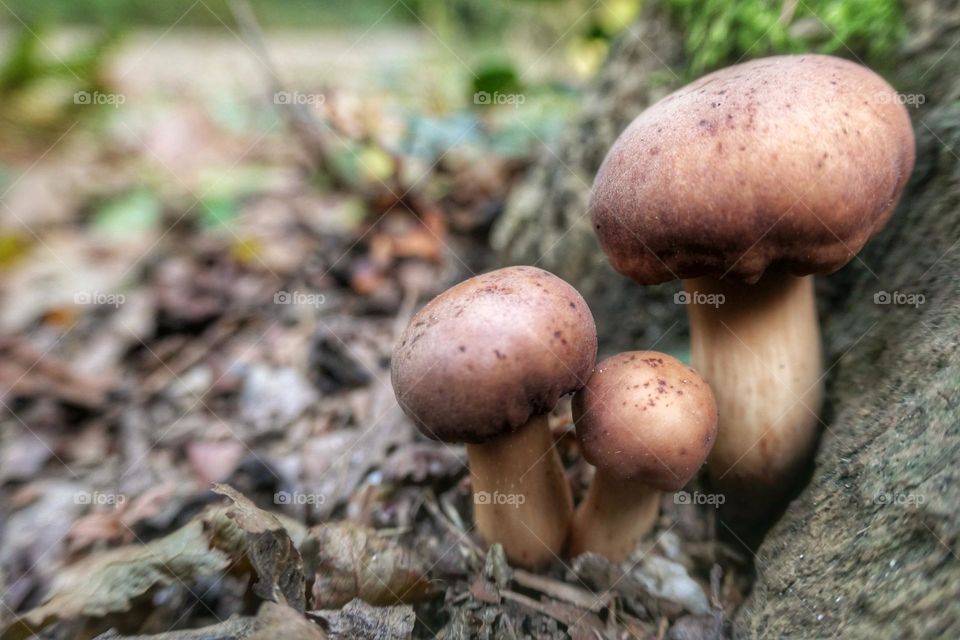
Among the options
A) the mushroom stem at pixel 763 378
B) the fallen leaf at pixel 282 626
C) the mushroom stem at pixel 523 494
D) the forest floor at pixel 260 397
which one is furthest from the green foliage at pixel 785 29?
the fallen leaf at pixel 282 626

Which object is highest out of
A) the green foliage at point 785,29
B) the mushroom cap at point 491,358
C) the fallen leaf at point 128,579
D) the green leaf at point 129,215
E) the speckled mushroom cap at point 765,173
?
the green foliage at point 785,29

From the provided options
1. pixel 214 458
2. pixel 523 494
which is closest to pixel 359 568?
pixel 523 494

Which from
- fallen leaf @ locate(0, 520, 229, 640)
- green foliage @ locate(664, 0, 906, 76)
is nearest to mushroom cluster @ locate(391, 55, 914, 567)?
green foliage @ locate(664, 0, 906, 76)

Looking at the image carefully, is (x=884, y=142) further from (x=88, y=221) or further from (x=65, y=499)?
(x=88, y=221)

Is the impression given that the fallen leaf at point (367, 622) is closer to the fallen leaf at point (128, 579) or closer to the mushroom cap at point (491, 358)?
the fallen leaf at point (128, 579)

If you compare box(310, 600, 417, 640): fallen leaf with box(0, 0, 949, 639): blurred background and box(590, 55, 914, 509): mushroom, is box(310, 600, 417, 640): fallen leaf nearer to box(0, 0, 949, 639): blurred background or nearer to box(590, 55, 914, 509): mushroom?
box(0, 0, 949, 639): blurred background

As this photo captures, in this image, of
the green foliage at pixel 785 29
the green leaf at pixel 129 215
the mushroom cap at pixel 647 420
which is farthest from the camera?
the green leaf at pixel 129 215
